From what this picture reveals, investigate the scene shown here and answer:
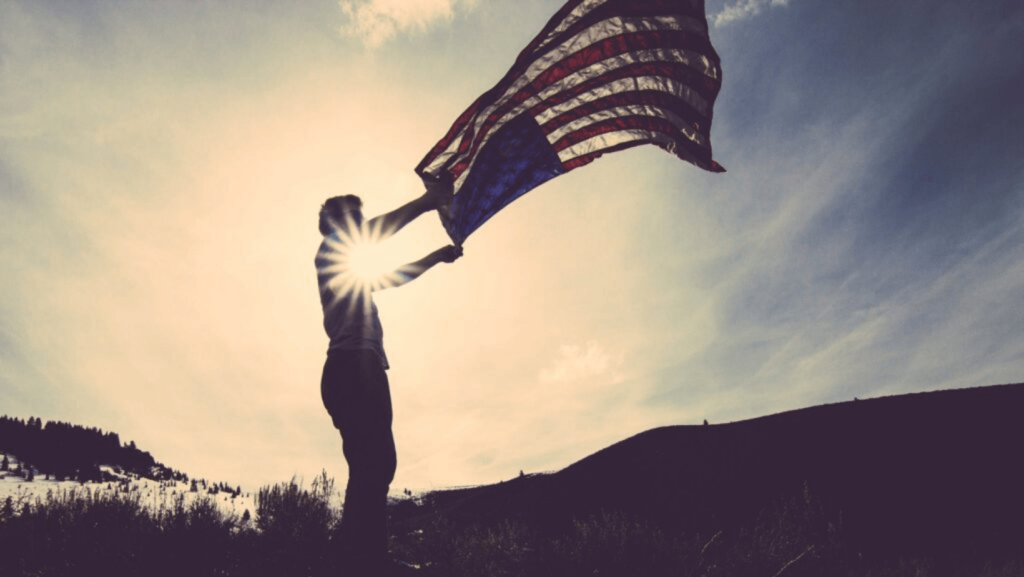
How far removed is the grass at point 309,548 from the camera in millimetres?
4723

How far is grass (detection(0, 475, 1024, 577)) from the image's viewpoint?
15.5 feet

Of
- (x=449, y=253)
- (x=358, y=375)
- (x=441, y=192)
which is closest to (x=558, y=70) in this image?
(x=441, y=192)

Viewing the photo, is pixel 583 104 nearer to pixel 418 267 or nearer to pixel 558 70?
pixel 558 70

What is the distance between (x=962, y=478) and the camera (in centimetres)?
852

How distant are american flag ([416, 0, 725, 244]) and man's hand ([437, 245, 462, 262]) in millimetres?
448

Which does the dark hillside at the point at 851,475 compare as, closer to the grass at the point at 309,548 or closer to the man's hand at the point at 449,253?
the grass at the point at 309,548

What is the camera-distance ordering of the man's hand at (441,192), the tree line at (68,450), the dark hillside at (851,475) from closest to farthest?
the man's hand at (441,192) → the dark hillside at (851,475) → the tree line at (68,450)

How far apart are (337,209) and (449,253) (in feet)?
2.70

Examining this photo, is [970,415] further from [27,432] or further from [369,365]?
[27,432]

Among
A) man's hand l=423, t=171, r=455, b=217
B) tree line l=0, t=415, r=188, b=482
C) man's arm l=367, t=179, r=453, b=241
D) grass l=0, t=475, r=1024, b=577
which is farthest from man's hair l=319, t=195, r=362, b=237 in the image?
tree line l=0, t=415, r=188, b=482

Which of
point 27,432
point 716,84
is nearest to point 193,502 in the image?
point 716,84

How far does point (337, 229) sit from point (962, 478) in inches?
447

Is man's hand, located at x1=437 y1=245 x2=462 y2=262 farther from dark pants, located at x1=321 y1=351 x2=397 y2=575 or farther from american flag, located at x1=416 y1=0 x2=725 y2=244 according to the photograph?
dark pants, located at x1=321 y1=351 x2=397 y2=575

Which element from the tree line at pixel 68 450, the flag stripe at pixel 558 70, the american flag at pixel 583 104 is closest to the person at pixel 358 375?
the american flag at pixel 583 104
